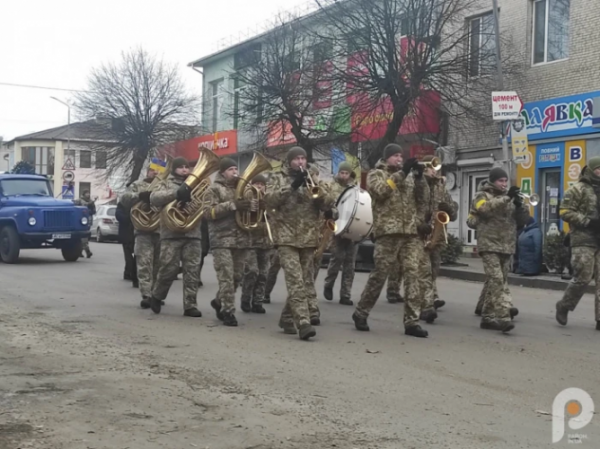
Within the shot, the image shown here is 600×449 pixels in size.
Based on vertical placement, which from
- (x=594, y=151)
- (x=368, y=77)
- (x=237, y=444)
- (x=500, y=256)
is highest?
(x=368, y=77)

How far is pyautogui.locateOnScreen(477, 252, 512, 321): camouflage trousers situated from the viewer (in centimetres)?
952

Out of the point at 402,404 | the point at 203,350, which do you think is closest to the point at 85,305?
the point at 203,350

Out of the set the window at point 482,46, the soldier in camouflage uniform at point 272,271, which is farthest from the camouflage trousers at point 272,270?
the window at point 482,46

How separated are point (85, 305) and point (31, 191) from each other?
10.5 metres

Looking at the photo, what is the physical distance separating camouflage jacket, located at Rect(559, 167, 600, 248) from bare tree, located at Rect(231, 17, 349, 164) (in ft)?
45.9

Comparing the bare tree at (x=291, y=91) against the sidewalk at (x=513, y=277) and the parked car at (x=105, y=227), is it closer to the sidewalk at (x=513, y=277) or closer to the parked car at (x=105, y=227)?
the sidewalk at (x=513, y=277)

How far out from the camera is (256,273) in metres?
10.9

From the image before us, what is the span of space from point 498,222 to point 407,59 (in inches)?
499

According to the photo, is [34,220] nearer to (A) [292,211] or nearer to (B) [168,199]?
(B) [168,199]

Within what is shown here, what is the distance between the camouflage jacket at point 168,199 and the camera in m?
9.85

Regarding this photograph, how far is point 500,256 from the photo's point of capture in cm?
977

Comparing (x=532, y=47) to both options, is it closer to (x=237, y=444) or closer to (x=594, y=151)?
(x=594, y=151)

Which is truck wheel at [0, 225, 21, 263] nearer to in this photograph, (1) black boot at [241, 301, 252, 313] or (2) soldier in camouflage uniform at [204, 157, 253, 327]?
(1) black boot at [241, 301, 252, 313]

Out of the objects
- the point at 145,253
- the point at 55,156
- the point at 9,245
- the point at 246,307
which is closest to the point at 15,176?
the point at 9,245
